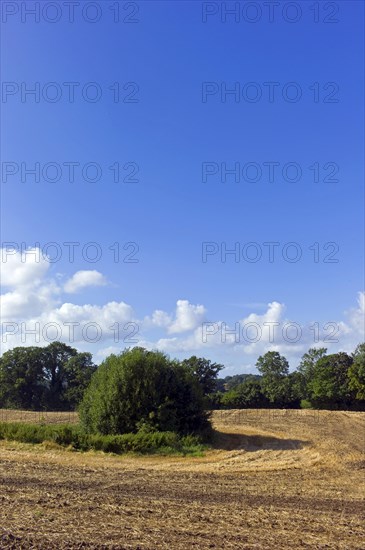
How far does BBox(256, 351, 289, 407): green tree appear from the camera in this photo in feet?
240

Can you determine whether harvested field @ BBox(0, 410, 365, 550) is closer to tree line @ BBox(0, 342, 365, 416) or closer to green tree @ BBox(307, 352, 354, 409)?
tree line @ BBox(0, 342, 365, 416)

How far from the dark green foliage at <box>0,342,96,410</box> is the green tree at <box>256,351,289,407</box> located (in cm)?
Answer: 2567

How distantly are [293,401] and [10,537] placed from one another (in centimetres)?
7103

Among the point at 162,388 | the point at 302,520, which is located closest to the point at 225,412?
the point at 162,388

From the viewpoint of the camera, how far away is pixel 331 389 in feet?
228

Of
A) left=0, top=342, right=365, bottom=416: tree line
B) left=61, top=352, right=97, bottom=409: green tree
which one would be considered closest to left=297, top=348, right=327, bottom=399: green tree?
left=0, top=342, right=365, bottom=416: tree line

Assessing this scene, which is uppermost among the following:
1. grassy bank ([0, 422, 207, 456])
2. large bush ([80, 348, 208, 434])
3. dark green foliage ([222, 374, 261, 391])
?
large bush ([80, 348, 208, 434])

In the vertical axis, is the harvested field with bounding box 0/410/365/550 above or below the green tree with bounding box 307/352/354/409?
above

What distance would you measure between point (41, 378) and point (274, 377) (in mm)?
34734

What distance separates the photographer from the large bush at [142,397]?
26.5 meters

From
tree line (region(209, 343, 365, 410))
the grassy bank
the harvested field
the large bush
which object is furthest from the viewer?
tree line (region(209, 343, 365, 410))

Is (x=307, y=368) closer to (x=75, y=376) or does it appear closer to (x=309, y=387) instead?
(x=309, y=387)

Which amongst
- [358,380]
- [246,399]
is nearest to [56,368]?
[246,399]

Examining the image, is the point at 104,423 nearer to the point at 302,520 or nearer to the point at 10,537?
the point at 302,520
